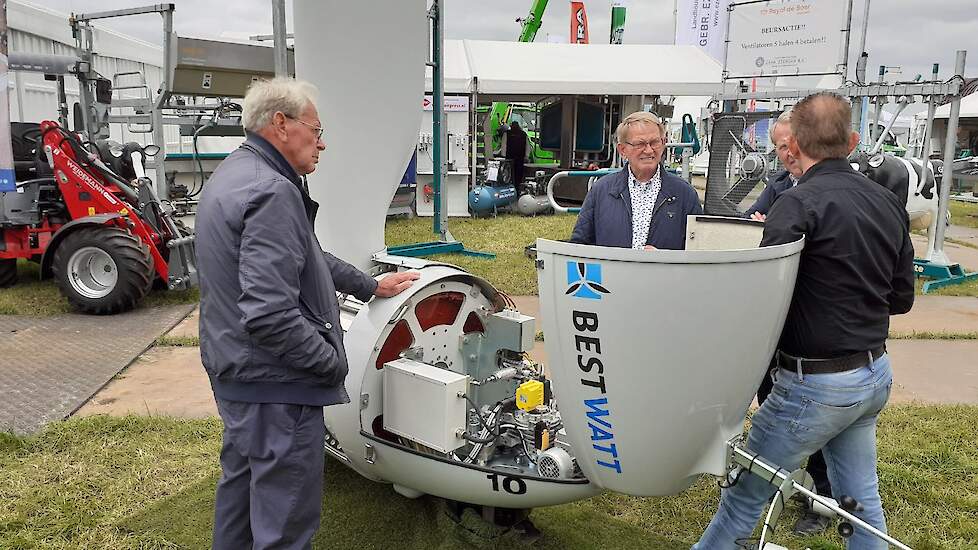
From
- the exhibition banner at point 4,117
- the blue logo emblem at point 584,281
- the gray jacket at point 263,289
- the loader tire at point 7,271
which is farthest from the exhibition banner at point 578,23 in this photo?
the blue logo emblem at point 584,281

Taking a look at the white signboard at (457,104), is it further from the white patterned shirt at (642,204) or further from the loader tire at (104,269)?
the white patterned shirt at (642,204)

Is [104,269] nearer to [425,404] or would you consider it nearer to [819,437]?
[425,404]

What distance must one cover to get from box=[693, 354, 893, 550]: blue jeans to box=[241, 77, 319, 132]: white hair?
149 cm

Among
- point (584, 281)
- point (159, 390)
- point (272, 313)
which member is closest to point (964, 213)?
point (159, 390)

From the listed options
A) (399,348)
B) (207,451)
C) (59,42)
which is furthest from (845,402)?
(59,42)

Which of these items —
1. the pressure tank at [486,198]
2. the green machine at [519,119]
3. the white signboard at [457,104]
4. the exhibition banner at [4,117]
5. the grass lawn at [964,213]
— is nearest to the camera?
the exhibition banner at [4,117]

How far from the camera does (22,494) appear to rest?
9.50 ft

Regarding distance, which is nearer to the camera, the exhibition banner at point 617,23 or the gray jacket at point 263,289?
the gray jacket at point 263,289

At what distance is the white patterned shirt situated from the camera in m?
2.65

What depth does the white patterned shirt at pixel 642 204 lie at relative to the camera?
2.65 m

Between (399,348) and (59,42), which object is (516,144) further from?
(399,348)

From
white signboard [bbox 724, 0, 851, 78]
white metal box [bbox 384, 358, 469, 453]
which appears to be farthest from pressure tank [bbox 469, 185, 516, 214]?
white metal box [bbox 384, 358, 469, 453]

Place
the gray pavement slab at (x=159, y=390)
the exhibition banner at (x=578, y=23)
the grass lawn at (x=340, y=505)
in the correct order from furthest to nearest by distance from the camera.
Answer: the exhibition banner at (x=578, y=23) → the gray pavement slab at (x=159, y=390) → the grass lawn at (x=340, y=505)

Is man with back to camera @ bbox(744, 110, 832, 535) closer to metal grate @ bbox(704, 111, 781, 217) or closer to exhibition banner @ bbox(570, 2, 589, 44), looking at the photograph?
metal grate @ bbox(704, 111, 781, 217)
